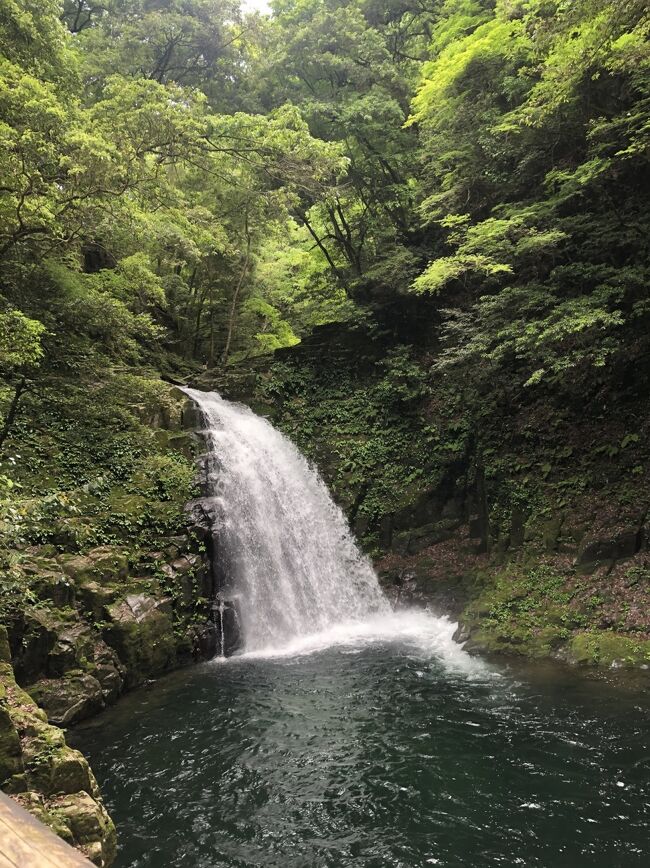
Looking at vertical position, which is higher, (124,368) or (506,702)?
(124,368)

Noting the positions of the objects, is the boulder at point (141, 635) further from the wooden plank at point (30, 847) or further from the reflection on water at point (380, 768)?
the wooden plank at point (30, 847)

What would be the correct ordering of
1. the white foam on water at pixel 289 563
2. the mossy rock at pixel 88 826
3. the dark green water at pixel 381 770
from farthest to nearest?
the white foam on water at pixel 289 563 → the dark green water at pixel 381 770 → the mossy rock at pixel 88 826

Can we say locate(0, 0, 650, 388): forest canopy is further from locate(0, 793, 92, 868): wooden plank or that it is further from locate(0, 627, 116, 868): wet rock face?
locate(0, 793, 92, 868): wooden plank

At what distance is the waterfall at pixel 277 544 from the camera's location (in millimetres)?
11875

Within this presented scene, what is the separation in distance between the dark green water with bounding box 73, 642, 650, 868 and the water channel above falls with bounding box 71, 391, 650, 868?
0.02 meters

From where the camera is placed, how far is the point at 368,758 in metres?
6.55

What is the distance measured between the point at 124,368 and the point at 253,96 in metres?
13.3

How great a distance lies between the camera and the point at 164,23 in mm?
19344

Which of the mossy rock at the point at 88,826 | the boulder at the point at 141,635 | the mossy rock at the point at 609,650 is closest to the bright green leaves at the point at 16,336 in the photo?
the boulder at the point at 141,635

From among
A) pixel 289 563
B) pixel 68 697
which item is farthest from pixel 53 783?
pixel 289 563

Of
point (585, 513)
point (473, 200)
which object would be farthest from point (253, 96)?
point (585, 513)

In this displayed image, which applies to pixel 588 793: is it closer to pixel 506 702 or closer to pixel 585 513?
pixel 506 702

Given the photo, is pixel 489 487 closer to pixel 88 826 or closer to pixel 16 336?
pixel 16 336

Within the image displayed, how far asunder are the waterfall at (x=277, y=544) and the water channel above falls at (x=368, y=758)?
137 millimetres
